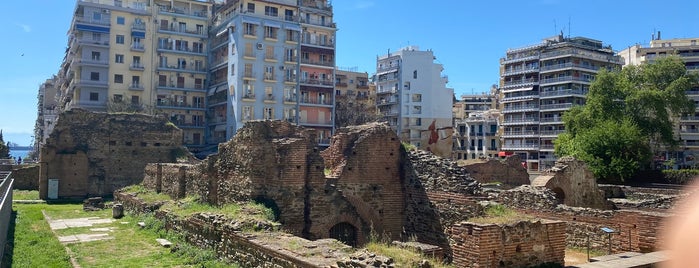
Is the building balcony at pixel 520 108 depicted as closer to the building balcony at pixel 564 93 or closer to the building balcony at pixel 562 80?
the building balcony at pixel 564 93

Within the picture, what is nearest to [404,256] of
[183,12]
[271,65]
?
[271,65]

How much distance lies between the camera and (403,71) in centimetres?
6525

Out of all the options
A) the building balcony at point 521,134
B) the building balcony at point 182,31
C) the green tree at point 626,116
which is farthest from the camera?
the building balcony at point 521,134

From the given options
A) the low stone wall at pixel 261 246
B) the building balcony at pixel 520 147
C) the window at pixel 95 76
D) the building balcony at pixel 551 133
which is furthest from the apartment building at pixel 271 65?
the low stone wall at pixel 261 246

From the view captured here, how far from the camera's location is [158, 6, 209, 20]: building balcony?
51.5 metres

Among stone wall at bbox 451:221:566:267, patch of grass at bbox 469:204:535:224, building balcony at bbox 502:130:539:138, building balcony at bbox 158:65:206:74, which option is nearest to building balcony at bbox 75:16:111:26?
building balcony at bbox 158:65:206:74

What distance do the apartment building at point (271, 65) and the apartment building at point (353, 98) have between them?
663 cm

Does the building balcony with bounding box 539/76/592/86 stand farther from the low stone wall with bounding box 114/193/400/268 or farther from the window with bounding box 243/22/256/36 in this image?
the low stone wall with bounding box 114/193/400/268

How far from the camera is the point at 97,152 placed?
3052cm

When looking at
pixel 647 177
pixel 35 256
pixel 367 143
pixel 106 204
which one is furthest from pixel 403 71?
pixel 35 256

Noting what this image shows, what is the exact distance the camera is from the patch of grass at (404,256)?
30.0ft

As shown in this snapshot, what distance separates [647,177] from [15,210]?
3602 cm

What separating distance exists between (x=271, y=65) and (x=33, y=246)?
35848 mm

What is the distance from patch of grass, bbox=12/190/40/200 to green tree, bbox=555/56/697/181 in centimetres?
3252
